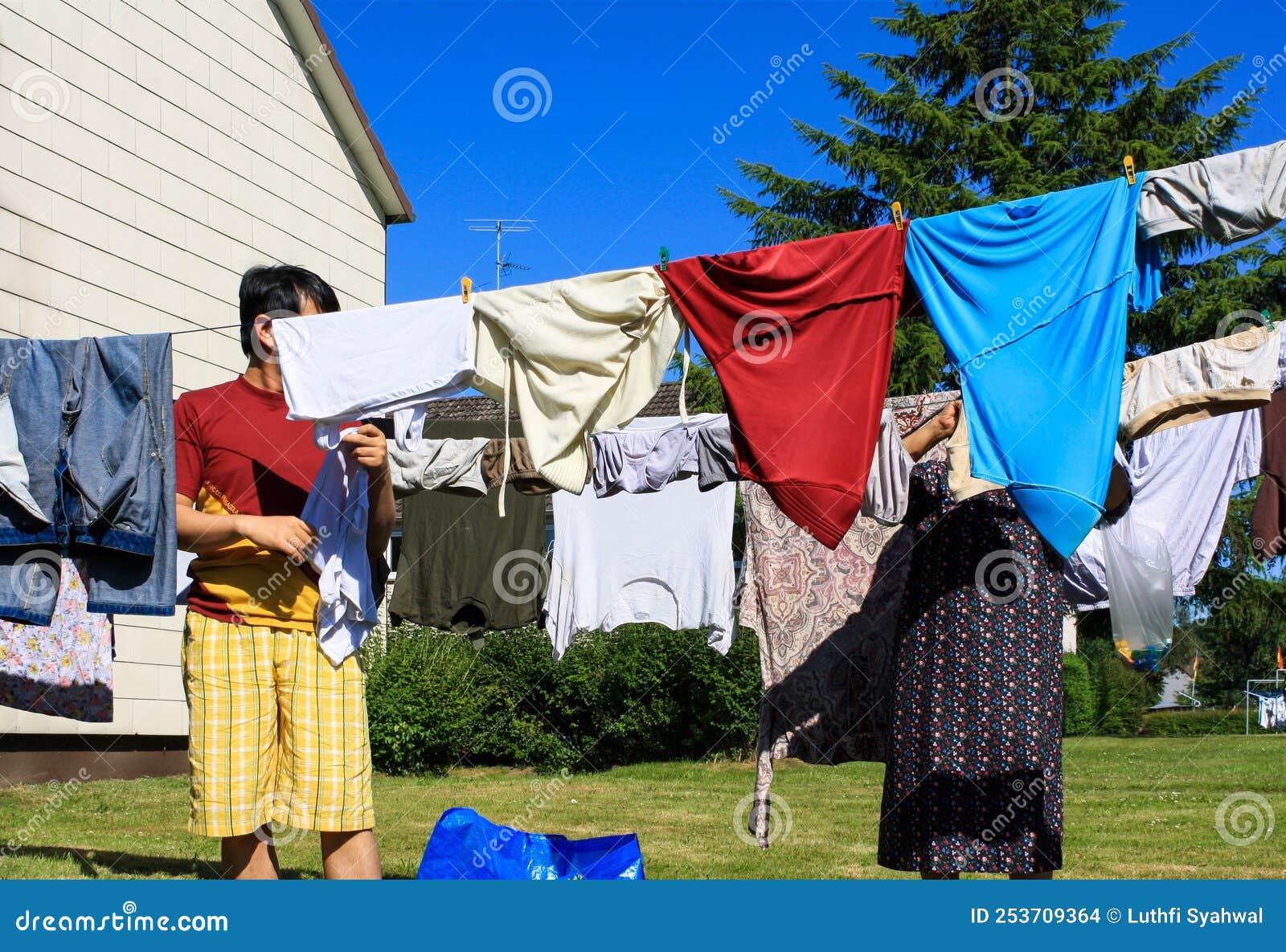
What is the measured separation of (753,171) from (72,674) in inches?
689

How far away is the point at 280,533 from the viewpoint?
11.0ft

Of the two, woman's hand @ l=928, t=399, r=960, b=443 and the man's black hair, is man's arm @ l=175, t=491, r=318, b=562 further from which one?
woman's hand @ l=928, t=399, r=960, b=443

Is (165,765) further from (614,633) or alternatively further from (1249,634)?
(1249,634)

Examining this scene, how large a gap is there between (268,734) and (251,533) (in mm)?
580

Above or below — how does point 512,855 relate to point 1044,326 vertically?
below

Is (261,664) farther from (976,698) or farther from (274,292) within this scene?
(976,698)

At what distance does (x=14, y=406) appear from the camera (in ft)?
14.0

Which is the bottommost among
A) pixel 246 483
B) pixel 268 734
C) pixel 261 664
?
pixel 268 734

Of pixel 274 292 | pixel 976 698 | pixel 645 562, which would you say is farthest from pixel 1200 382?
pixel 645 562

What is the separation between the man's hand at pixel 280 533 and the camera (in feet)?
11.0

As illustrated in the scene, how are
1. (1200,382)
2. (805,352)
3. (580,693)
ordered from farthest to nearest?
(580,693)
(1200,382)
(805,352)

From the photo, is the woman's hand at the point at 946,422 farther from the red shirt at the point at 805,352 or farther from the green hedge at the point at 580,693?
the green hedge at the point at 580,693

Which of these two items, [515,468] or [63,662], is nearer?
[63,662]

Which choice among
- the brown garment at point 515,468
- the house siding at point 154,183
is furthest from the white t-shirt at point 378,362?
the house siding at point 154,183
